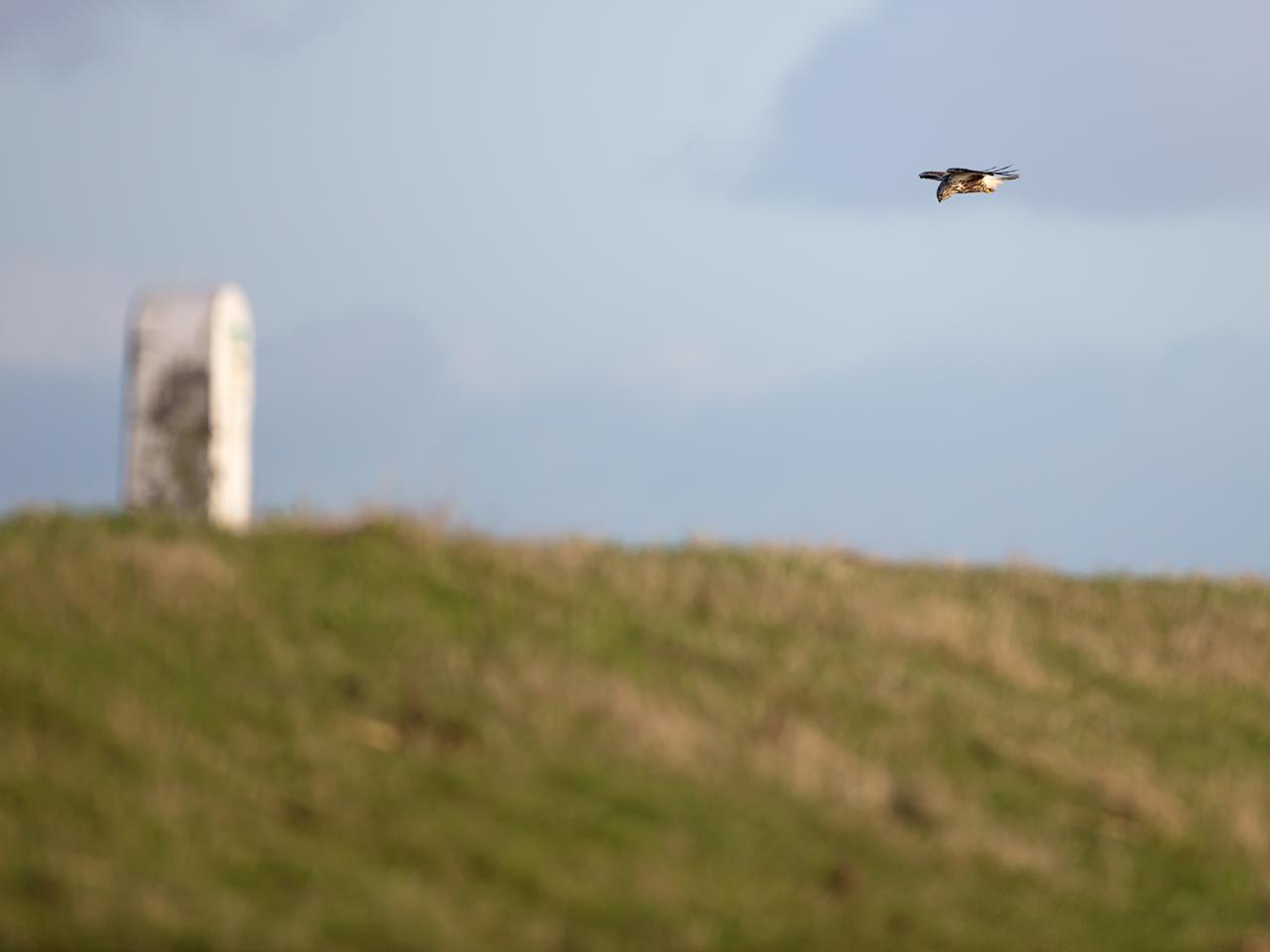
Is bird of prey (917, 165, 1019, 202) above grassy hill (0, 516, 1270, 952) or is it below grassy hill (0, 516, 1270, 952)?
above

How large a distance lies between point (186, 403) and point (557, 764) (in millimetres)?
6599

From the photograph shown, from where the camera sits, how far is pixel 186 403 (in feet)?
58.6

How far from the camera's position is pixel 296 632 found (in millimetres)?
14883

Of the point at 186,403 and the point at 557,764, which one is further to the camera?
the point at 186,403

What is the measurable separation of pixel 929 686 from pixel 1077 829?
2.35 meters

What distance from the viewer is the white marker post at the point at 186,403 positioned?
17.8m

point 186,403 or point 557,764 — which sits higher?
point 186,403

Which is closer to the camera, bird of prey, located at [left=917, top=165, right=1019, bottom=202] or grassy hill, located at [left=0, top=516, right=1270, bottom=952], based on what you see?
grassy hill, located at [left=0, top=516, right=1270, bottom=952]

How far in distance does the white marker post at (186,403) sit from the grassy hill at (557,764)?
2.12 feet

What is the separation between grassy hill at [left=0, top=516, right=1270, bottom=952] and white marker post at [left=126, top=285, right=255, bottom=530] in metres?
0.65

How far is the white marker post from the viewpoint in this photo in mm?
17797

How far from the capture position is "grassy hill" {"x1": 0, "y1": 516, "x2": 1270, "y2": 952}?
37.8 feet

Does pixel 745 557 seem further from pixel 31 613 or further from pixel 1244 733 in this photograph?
pixel 31 613

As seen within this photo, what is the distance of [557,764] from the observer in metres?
13.2
